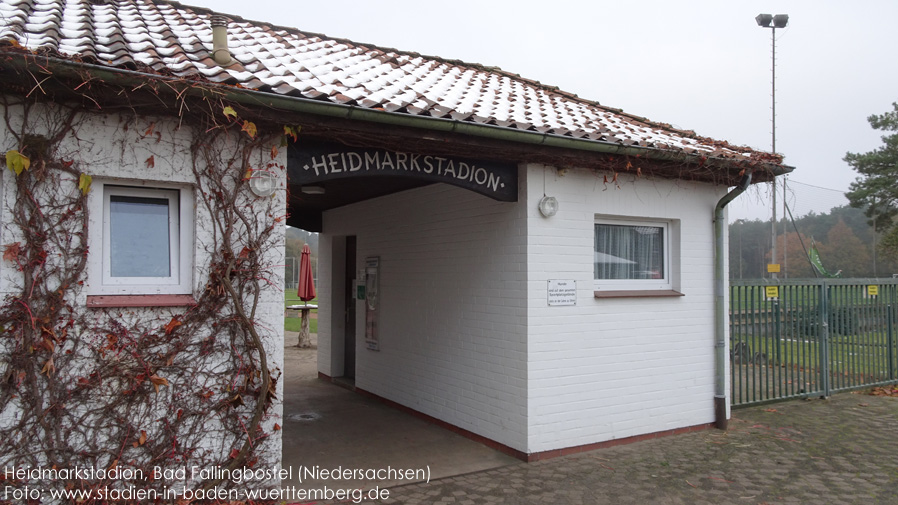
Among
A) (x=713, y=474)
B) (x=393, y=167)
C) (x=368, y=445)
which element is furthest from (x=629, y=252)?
(x=368, y=445)

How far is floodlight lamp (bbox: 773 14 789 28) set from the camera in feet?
67.1

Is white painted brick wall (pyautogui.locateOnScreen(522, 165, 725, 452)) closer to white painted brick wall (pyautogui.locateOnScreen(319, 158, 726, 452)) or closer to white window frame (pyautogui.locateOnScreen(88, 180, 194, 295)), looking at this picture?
white painted brick wall (pyautogui.locateOnScreen(319, 158, 726, 452))

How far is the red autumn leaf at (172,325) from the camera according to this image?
13.9ft

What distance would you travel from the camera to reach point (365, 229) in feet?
29.5

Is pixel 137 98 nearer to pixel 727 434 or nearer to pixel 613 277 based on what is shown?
pixel 613 277

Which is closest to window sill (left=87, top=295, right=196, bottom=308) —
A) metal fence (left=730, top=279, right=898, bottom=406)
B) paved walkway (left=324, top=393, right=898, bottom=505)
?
paved walkway (left=324, top=393, right=898, bottom=505)

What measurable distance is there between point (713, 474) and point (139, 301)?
190 inches

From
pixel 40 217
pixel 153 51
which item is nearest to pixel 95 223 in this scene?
pixel 40 217

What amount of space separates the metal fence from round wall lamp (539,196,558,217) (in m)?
3.04

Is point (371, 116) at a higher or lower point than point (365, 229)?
higher

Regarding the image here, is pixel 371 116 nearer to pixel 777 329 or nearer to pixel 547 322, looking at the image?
pixel 547 322

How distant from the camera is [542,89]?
8.28 meters

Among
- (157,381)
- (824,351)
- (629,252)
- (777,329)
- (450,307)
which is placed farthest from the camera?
(824,351)

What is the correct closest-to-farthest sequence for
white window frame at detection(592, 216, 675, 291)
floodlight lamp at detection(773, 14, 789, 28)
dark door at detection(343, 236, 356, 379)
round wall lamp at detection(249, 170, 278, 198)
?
round wall lamp at detection(249, 170, 278, 198) → white window frame at detection(592, 216, 675, 291) → dark door at detection(343, 236, 356, 379) → floodlight lamp at detection(773, 14, 789, 28)
